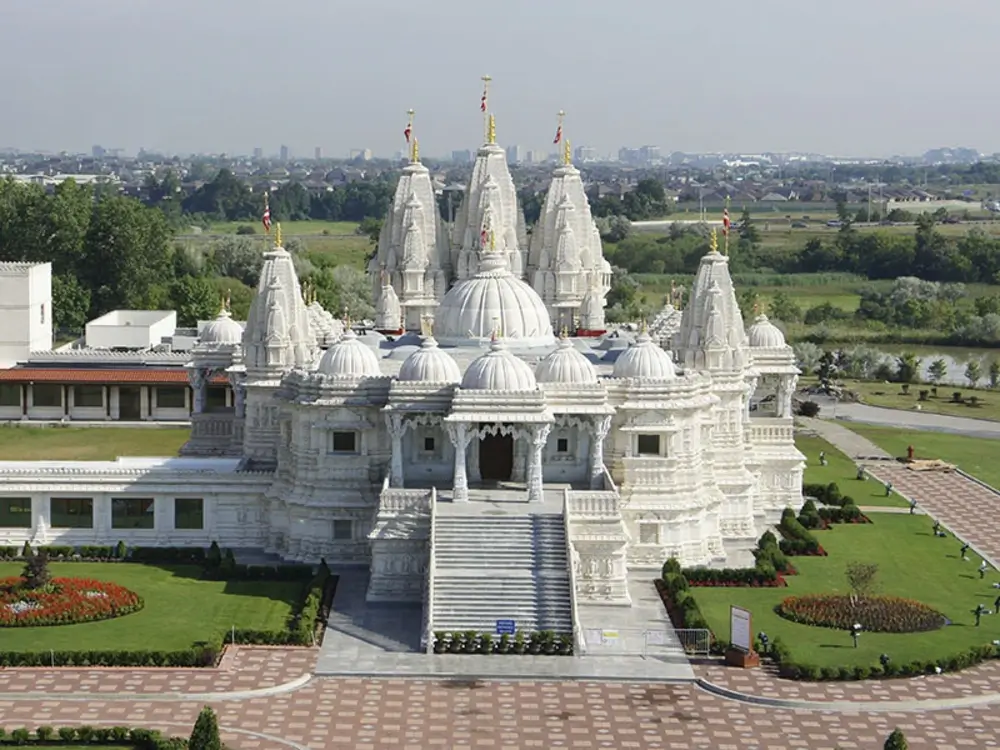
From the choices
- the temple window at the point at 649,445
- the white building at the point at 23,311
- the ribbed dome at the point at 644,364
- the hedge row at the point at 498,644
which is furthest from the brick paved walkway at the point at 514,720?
the white building at the point at 23,311

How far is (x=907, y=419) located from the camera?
9012cm

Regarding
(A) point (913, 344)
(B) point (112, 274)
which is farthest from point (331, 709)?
(A) point (913, 344)

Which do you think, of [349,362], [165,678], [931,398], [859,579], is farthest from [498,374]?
[931,398]

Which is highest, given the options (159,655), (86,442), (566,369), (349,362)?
(566,369)

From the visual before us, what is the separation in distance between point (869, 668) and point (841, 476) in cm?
2858

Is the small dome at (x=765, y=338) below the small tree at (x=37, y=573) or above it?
above

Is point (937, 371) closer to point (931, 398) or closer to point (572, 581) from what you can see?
point (931, 398)

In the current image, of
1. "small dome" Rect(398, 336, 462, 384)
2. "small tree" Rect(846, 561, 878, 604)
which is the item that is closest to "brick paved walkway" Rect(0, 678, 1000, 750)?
"small tree" Rect(846, 561, 878, 604)

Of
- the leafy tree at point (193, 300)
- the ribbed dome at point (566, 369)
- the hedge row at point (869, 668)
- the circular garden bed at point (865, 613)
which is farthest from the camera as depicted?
the leafy tree at point (193, 300)

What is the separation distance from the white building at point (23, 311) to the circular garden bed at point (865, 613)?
51896 millimetres

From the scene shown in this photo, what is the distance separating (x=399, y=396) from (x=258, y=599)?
7.66 meters

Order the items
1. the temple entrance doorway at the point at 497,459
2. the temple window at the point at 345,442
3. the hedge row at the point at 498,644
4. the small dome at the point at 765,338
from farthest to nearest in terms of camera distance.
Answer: the small dome at the point at 765,338 < the temple entrance doorway at the point at 497,459 < the temple window at the point at 345,442 < the hedge row at the point at 498,644

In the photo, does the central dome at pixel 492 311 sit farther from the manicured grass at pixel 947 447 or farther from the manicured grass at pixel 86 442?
the manicured grass at pixel 947 447

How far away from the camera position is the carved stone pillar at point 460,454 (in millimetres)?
52219
